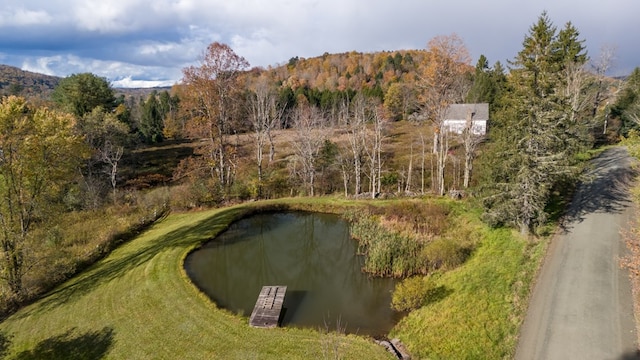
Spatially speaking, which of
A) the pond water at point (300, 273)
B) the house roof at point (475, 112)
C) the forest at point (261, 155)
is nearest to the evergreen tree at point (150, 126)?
the forest at point (261, 155)

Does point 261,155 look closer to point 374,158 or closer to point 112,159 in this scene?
point 374,158

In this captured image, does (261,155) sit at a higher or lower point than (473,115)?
lower

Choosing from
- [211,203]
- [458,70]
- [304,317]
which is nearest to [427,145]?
[458,70]

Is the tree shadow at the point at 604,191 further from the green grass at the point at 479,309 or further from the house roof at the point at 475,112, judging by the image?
the house roof at the point at 475,112

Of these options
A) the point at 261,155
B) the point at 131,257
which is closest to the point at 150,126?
the point at 261,155

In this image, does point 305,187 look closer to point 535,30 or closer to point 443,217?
point 443,217

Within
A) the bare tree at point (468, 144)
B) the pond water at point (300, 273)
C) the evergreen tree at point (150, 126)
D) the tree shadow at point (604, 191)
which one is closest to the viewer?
the pond water at point (300, 273)
